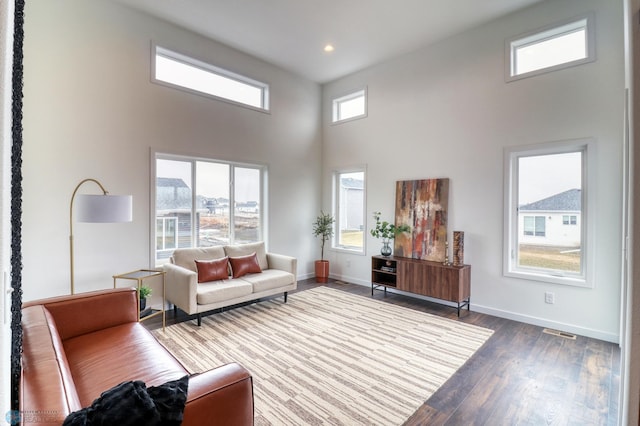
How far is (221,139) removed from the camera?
4734 mm

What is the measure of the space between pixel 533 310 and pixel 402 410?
2638mm

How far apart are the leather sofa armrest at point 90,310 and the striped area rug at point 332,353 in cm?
77

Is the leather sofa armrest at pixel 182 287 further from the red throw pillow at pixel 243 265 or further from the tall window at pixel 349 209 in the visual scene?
the tall window at pixel 349 209

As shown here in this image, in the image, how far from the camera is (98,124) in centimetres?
359

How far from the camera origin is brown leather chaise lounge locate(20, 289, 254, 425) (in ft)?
3.60

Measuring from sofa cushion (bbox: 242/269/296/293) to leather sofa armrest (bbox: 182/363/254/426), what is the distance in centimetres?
283

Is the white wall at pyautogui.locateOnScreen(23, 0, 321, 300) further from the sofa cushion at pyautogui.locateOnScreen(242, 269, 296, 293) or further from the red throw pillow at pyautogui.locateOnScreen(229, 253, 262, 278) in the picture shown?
the sofa cushion at pyautogui.locateOnScreen(242, 269, 296, 293)

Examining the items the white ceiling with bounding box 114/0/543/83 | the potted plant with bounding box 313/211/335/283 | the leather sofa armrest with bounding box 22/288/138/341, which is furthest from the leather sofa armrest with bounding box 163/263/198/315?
the white ceiling with bounding box 114/0/543/83

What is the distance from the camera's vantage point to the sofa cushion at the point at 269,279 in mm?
4113

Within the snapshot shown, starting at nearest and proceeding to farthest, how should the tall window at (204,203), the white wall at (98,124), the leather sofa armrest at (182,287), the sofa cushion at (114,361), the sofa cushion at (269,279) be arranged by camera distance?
the sofa cushion at (114,361), the white wall at (98,124), the leather sofa armrest at (182,287), the sofa cushion at (269,279), the tall window at (204,203)

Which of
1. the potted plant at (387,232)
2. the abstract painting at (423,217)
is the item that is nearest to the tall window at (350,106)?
the abstract painting at (423,217)

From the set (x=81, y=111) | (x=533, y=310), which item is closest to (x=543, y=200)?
(x=533, y=310)

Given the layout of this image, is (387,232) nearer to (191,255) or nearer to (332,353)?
(332,353)

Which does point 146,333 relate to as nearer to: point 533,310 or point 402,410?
point 402,410
